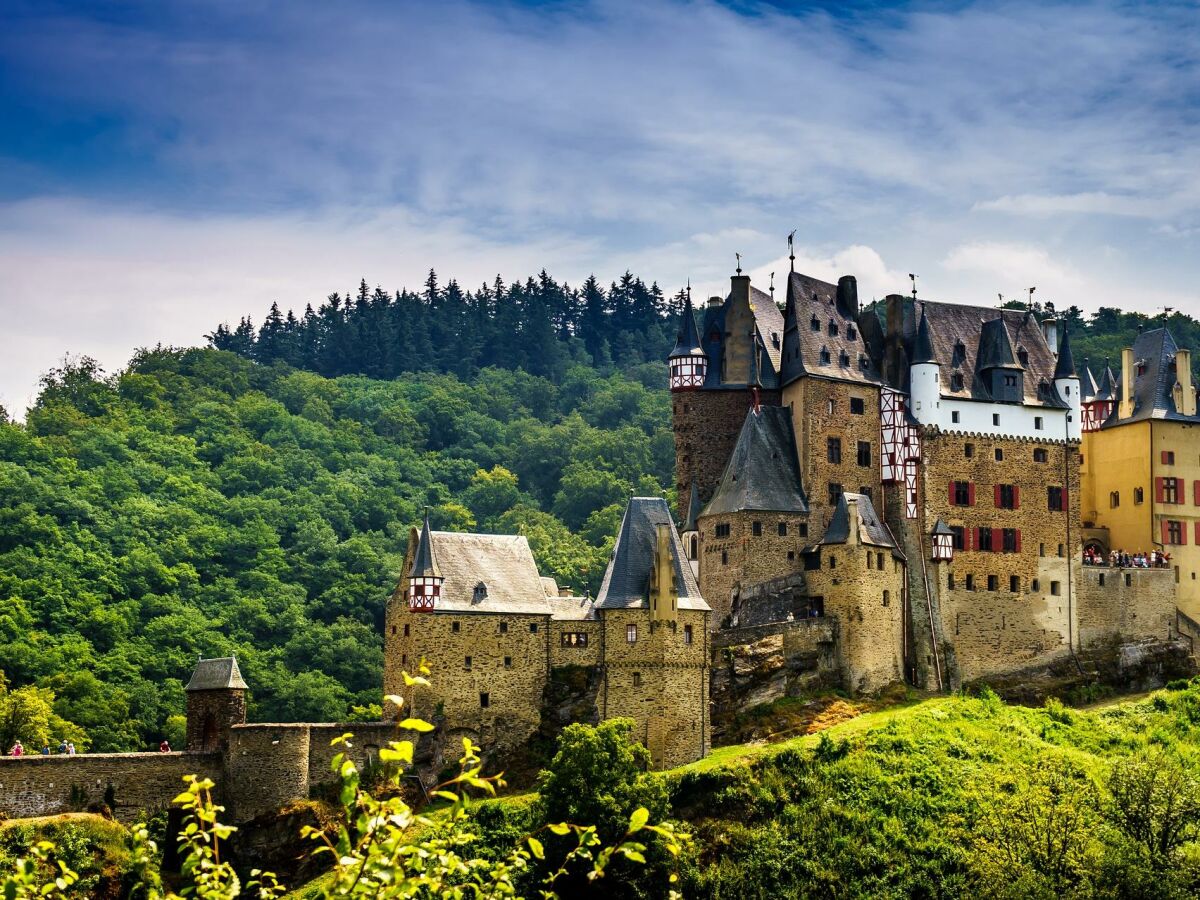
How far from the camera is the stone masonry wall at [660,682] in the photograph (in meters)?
58.2

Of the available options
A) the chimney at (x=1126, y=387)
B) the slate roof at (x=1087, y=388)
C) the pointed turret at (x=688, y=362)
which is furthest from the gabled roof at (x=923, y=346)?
the chimney at (x=1126, y=387)

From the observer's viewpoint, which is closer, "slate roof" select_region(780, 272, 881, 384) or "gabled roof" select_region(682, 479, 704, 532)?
"gabled roof" select_region(682, 479, 704, 532)

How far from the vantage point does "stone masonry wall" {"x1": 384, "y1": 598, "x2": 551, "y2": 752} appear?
57.5 metres

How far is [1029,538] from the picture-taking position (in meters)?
69.5

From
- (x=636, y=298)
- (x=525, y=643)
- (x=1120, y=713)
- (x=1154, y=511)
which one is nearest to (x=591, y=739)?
(x=525, y=643)

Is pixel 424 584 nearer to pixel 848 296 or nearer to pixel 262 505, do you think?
pixel 848 296

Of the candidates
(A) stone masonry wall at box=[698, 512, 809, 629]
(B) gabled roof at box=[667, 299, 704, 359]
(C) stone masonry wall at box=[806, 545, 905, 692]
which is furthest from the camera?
(B) gabled roof at box=[667, 299, 704, 359]

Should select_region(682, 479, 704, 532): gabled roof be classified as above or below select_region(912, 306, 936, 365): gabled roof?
below

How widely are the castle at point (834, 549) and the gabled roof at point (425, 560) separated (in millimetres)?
121

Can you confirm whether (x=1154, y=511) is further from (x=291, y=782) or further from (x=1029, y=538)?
(x=291, y=782)

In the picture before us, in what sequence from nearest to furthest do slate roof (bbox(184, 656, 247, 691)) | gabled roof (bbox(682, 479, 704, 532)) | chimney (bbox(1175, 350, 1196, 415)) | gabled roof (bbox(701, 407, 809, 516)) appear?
slate roof (bbox(184, 656, 247, 691))
gabled roof (bbox(701, 407, 809, 516))
gabled roof (bbox(682, 479, 704, 532))
chimney (bbox(1175, 350, 1196, 415))

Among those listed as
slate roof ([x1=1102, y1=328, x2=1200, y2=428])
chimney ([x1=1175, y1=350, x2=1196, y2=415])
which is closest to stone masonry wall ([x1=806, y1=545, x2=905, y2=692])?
slate roof ([x1=1102, y1=328, x2=1200, y2=428])

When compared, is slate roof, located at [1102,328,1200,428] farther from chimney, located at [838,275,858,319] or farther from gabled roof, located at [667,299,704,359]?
gabled roof, located at [667,299,704,359]

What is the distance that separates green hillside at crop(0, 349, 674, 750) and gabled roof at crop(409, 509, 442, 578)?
59.0 feet
